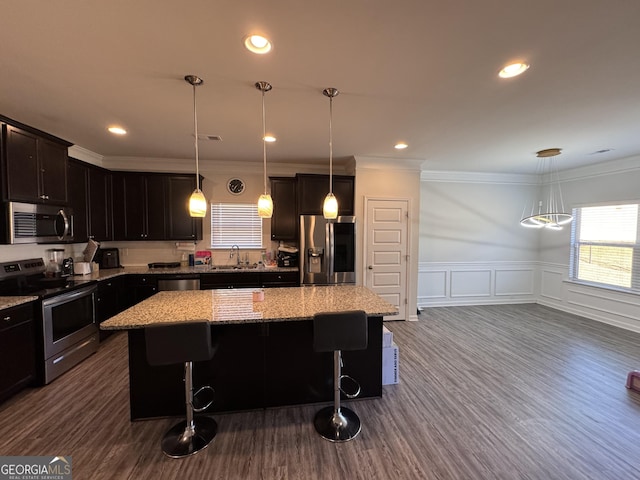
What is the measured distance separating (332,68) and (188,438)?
280 centimetres

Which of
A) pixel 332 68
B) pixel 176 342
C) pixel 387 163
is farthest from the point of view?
pixel 387 163

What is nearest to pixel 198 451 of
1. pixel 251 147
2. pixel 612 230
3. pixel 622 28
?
pixel 251 147

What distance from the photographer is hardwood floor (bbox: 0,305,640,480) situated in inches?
70.6

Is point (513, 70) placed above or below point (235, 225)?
above

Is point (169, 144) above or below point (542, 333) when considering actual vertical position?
above

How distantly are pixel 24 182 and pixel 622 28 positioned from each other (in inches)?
187

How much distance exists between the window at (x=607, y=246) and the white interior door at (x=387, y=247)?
333 centimetres

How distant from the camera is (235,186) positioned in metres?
4.77

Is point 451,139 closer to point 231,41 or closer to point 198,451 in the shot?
point 231,41

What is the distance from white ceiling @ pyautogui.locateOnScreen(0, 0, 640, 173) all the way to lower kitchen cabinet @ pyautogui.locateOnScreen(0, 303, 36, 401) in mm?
1877

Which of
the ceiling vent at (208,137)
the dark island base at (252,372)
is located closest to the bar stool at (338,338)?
the dark island base at (252,372)

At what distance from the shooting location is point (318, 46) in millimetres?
1689

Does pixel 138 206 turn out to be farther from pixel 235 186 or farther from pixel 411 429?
pixel 411 429

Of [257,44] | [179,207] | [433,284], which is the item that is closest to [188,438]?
[257,44]
